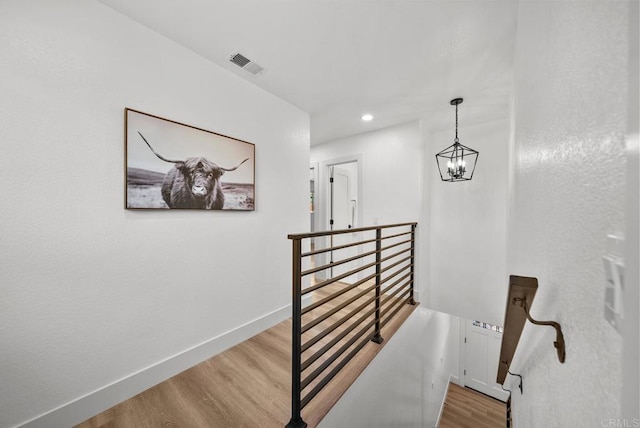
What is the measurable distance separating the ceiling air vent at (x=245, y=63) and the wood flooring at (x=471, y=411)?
18.1ft

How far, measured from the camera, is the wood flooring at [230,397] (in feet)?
4.68

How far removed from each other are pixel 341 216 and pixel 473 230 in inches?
81.5

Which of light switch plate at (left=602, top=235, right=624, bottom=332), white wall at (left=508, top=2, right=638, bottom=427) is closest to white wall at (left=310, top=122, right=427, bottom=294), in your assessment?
white wall at (left=508, top=2, right=638, bottom=427)

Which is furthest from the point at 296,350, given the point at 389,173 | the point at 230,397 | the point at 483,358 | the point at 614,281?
the point at 483,358

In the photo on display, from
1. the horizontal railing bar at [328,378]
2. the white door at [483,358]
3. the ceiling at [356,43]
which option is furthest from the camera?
the white door at [483,358]

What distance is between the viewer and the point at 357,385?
1722mm

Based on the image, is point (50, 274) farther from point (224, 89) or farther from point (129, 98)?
point (224, 89)

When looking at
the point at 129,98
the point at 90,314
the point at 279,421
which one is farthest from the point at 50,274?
the point at 279,421

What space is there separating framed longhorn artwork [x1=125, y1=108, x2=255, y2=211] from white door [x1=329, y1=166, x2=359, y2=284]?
214 centimetres

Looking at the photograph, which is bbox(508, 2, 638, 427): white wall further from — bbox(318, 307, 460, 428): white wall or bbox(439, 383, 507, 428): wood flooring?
bbox(439, 383, 507, 428): wood flooring

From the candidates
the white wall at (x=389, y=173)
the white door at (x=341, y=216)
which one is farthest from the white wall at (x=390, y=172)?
the white door at (x=341, y=216)

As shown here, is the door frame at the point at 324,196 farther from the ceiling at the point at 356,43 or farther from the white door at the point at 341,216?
the ceiling at the point at 356,43

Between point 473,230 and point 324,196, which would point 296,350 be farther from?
point 473,230

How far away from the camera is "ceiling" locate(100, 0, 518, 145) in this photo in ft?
5.08
